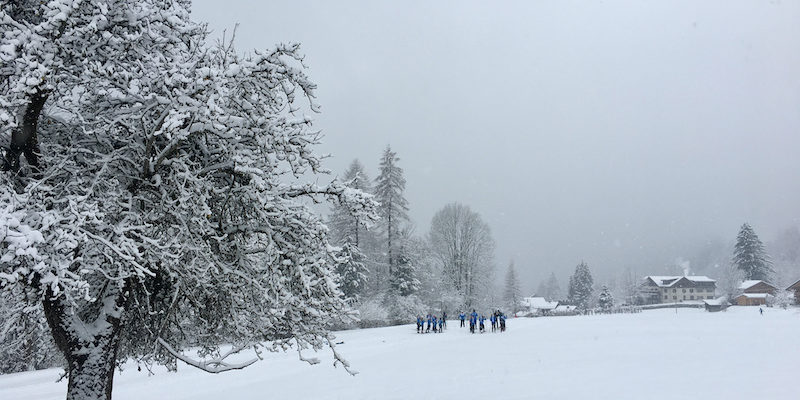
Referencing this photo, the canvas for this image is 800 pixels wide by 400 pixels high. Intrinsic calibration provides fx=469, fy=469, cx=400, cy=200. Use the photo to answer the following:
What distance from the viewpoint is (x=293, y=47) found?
6.52 metres

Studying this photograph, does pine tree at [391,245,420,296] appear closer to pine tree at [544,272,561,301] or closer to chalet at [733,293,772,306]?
chalet at [733,293,772,306]

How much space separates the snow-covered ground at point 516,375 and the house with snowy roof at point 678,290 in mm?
91182

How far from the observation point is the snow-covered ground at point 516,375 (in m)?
10.1

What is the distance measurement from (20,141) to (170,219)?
196 cm

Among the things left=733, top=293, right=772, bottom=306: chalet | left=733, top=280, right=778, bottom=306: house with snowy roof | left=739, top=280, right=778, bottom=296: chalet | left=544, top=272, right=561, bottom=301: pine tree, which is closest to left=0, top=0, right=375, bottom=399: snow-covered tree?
left=733, top=293, right=772, bottom=306: chalet

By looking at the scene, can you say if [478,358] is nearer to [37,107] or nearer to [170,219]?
[170,219]

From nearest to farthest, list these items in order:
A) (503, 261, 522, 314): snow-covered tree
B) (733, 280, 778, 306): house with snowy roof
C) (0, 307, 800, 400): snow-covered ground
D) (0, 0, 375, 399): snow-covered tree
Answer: (0, 0, 375, 399): snow-covered tree < (0, 307, 800, 400): snow-covered ground < (733, 280, 778, 306): house with snowy roof < (503, 261, 522, 314): snow-covered tree

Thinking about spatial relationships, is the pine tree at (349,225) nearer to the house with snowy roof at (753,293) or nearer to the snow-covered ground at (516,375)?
the snow-covered ground at (516,375)

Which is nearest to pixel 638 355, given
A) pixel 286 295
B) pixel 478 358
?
pixel 478 358

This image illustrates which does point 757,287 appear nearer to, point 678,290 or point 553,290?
point 678,290

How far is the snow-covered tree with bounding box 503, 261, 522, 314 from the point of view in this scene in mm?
92812

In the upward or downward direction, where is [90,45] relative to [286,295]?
upward

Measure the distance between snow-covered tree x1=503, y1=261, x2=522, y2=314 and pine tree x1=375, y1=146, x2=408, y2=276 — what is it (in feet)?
181

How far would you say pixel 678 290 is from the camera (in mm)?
101750
